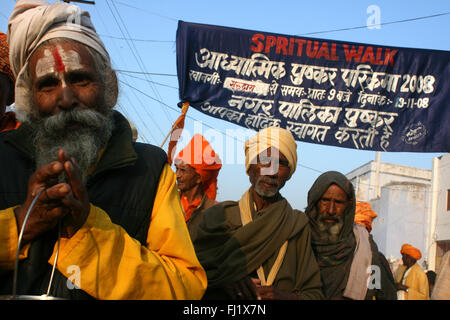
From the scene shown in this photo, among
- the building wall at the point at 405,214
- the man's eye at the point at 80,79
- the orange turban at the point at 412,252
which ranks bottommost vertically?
the building wall at the point at 405,214

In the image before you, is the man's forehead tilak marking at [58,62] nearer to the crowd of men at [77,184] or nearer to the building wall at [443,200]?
the crowd of men at [77,184]

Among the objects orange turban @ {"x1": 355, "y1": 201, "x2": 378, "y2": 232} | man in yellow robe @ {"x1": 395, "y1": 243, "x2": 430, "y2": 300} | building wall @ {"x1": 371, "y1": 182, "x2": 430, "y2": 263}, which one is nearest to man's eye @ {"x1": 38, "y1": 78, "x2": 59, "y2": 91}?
orange turban @ {"x1": 355, "y1": 201, "x2": 378, "y2": 232}

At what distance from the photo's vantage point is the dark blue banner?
625cm

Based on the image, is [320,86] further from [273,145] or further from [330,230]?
[330,230]

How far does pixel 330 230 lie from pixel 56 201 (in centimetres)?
318

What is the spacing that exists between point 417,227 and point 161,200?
31.4 metres

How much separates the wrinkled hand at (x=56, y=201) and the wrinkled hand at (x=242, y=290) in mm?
1934

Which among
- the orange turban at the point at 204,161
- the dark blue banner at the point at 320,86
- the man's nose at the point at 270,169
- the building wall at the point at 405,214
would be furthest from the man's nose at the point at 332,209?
the building wall at the point at 405,214

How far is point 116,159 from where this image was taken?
1.77m

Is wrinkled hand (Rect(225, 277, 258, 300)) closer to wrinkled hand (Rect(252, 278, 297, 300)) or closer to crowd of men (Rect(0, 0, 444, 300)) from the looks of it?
wrinkled hand (Rect(252, 278, 297, 300))

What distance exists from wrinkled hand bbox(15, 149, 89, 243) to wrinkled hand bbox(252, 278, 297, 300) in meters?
1.91

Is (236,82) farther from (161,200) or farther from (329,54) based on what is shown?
(161,200)

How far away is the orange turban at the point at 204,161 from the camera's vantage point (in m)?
6.35

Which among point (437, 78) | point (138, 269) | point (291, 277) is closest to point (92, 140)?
point (138, 269)
